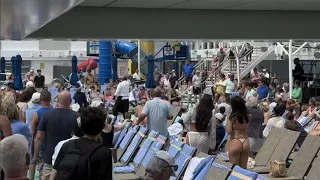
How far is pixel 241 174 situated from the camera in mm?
6180

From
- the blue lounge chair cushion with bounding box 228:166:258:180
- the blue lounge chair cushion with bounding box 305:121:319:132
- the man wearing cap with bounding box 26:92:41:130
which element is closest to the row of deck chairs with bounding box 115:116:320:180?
the blue lounge chair cushion with bounding box 228:166:258:180

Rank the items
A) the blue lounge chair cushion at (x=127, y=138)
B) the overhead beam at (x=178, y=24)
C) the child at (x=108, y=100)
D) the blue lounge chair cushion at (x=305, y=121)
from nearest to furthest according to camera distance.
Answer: the overhead beam at (x=178, y=24) → the blue lounge chair cushion at (x=127, y=138) → the blue lounge chair cushion at (x=305, y=121) → the child at (x=108, y=100)

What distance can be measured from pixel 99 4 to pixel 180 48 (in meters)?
34.0

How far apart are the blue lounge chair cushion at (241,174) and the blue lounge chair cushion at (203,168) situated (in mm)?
558

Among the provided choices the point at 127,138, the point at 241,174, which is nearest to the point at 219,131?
the point at 127,138

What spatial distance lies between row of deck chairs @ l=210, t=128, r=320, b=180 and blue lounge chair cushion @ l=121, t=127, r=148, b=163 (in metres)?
1.50

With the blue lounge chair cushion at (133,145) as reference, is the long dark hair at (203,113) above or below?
above

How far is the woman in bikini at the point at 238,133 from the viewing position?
816 cm

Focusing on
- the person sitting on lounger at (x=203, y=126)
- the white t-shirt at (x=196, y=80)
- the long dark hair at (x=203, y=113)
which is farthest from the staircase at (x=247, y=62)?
the long dark hair at (x=203, y=113)

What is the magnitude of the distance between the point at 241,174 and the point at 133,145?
3.79m

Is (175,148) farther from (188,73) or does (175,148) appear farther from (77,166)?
(188,73)

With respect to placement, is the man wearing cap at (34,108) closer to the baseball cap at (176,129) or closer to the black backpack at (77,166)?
A: the black backpack at (77,166)

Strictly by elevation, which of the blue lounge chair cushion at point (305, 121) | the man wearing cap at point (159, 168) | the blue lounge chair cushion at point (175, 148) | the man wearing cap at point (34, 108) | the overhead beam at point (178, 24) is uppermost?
the overhead beam at point (178, 24)

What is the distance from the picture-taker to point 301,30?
7.23 m
